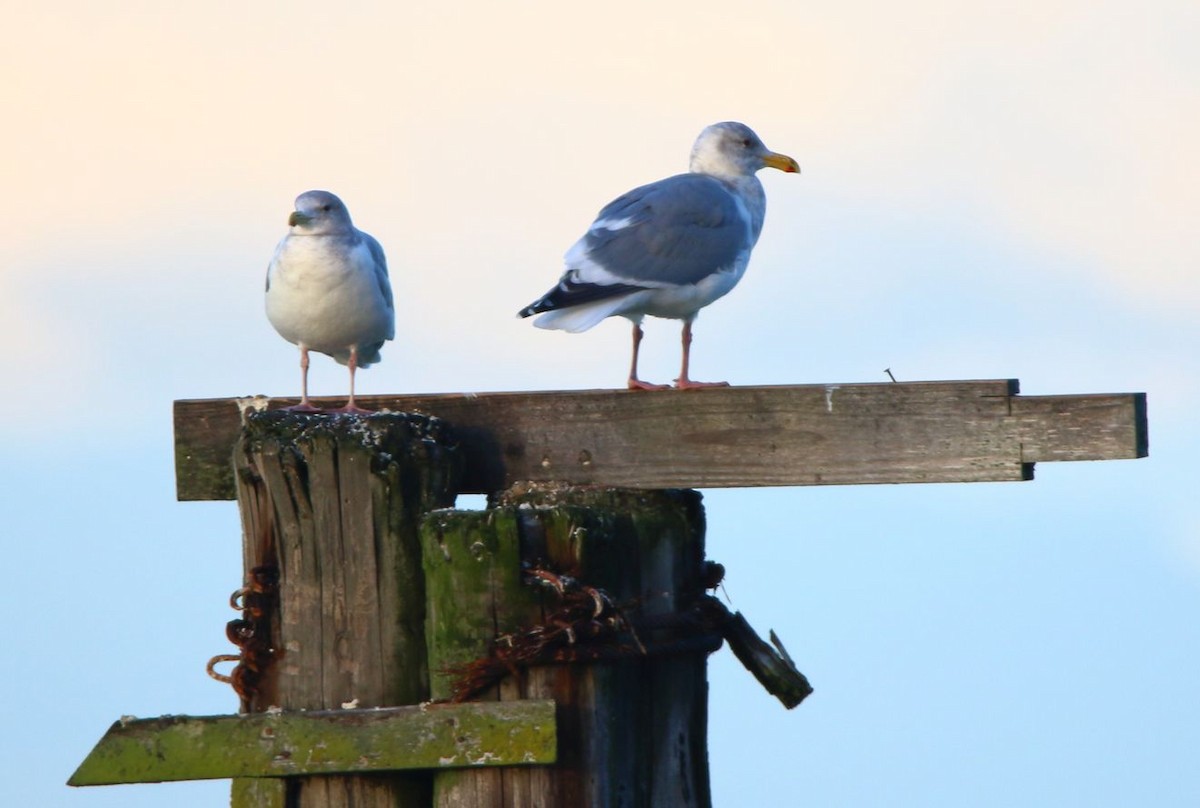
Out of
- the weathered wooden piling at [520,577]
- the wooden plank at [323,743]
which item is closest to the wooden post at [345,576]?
the weathered wooden piling at [520,577]

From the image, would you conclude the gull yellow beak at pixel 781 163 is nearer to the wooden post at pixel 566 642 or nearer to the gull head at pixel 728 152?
the gull head at pixel 728 152

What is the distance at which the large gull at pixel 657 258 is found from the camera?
542 centimetres

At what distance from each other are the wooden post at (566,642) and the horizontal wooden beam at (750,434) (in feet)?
0.80

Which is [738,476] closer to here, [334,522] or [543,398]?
[543,398]

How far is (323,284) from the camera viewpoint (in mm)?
5449

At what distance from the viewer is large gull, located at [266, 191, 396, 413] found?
5.44 meters

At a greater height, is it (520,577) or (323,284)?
(323,284)

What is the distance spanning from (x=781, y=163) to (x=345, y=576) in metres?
3.81

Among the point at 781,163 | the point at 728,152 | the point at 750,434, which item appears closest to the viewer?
the point at 750,434

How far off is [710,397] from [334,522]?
2.95 feet

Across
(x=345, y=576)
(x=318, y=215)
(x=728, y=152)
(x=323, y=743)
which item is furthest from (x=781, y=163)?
(x=323, y=743)

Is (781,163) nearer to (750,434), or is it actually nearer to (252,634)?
(750,434)

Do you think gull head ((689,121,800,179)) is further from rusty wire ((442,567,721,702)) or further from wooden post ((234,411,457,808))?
rusty wire ((442,567,721,702))

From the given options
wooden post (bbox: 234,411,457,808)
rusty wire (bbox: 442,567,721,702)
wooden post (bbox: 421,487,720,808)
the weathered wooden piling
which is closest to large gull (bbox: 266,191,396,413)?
the weathered wooden piling
